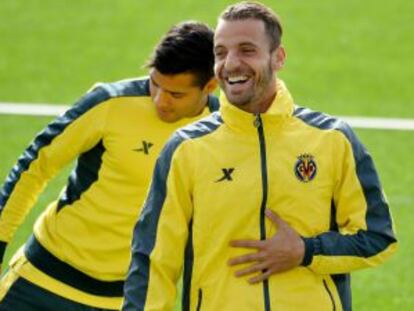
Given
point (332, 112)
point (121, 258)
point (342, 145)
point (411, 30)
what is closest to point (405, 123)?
point (332, 112)

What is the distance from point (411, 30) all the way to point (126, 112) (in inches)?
361

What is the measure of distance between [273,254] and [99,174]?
1.49 m

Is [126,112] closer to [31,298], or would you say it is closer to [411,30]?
[31,298]

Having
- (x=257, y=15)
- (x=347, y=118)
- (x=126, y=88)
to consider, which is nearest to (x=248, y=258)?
(x=257, y=15)

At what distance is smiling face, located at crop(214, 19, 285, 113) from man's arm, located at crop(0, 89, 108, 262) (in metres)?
1.14

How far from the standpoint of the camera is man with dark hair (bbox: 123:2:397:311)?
16.5ft

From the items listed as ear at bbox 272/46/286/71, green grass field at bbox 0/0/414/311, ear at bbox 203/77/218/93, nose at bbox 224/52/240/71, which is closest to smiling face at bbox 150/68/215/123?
ear at bbox 203/77/218/93

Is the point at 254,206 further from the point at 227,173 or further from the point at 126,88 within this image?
the point at 126,88

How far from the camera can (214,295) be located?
5.02 meters

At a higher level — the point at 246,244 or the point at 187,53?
the point at 187,53

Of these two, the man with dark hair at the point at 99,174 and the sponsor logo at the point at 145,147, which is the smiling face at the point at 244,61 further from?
the sponsor logo at the point at 145,147

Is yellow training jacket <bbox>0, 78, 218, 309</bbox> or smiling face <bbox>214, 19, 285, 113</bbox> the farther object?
yellow training jacket <bbox>0, 78, 218, 309</bbox>

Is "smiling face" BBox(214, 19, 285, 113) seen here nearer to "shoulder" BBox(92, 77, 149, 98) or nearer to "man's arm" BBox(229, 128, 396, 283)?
"man's arm" BBox(229, 128, 396, 283)

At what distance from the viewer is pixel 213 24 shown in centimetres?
1440
